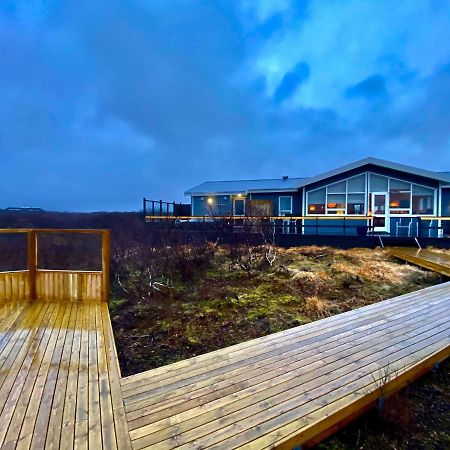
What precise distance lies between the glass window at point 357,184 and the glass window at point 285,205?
292 centimetres

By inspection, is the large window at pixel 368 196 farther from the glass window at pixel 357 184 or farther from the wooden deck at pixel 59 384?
the wooden deck at pixel 59 384

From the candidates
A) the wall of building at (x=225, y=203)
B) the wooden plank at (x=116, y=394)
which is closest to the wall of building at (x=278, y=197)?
the wall of building at (x=225, y=203)

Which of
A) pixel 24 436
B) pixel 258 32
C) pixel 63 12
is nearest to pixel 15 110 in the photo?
pixel 63 12

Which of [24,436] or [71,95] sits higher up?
[71,95]

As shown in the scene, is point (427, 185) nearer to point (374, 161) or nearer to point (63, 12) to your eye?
point (374, 161)

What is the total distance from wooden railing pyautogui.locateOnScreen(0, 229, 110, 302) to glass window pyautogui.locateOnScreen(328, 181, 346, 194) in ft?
35.8

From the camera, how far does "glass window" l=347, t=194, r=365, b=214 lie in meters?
12.7

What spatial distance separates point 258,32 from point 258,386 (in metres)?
26.8

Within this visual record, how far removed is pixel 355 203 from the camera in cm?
1281

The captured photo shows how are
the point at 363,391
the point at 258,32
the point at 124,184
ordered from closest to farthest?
the point at 363,391, the point at 258,32, the point at 124,184

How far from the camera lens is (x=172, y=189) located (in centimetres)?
7369

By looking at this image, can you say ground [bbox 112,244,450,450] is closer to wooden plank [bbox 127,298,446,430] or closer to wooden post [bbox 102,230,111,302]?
wooden post [bbox 102,230,111,302]

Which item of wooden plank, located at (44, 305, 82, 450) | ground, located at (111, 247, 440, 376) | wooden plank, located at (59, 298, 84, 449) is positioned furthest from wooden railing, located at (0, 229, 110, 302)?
wooden plank, located at (59, 298, 84, 449)

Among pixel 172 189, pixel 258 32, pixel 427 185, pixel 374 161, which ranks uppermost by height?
pixel 258 32
